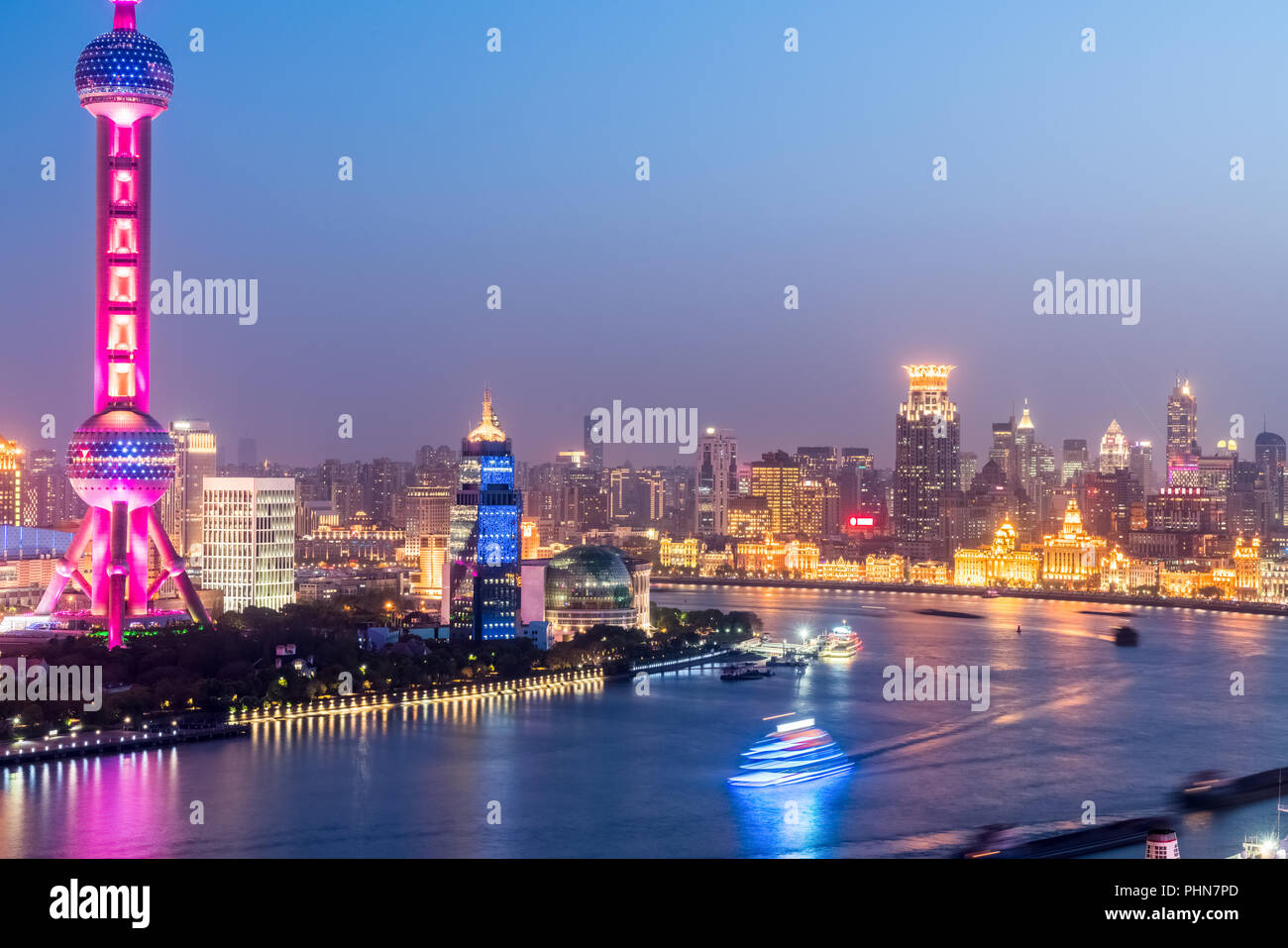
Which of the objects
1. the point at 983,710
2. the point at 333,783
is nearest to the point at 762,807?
the point at 333,783

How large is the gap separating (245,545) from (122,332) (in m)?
6.27

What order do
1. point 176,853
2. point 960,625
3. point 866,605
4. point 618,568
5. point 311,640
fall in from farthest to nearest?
1. point 866,605
2. point 960,625
3. point 618,568
4. point 311,640
5. point 176,853

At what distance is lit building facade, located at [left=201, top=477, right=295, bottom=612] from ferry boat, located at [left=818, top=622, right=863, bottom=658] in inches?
373

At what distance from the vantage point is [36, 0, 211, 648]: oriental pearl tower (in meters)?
21.3

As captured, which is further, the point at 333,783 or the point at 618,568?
the point at 618,568

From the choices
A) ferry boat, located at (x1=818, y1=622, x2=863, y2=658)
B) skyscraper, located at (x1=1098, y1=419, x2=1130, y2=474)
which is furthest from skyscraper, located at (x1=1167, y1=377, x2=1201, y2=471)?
ferry boat, located at (x1=818, y1=622, x2=863, y2=658)

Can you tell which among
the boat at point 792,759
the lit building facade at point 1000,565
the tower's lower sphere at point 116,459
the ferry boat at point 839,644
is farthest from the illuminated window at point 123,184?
the lit building facade at point 1000,565

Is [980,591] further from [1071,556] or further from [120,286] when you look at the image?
[120,286]

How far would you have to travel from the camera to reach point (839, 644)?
84.2ft

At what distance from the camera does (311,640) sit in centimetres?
1964

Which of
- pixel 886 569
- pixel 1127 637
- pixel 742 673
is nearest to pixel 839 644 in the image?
pixel 742 673

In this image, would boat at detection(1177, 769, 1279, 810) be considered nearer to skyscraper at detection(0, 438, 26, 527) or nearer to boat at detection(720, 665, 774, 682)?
boat at detection(720, 665, 774, 682)
